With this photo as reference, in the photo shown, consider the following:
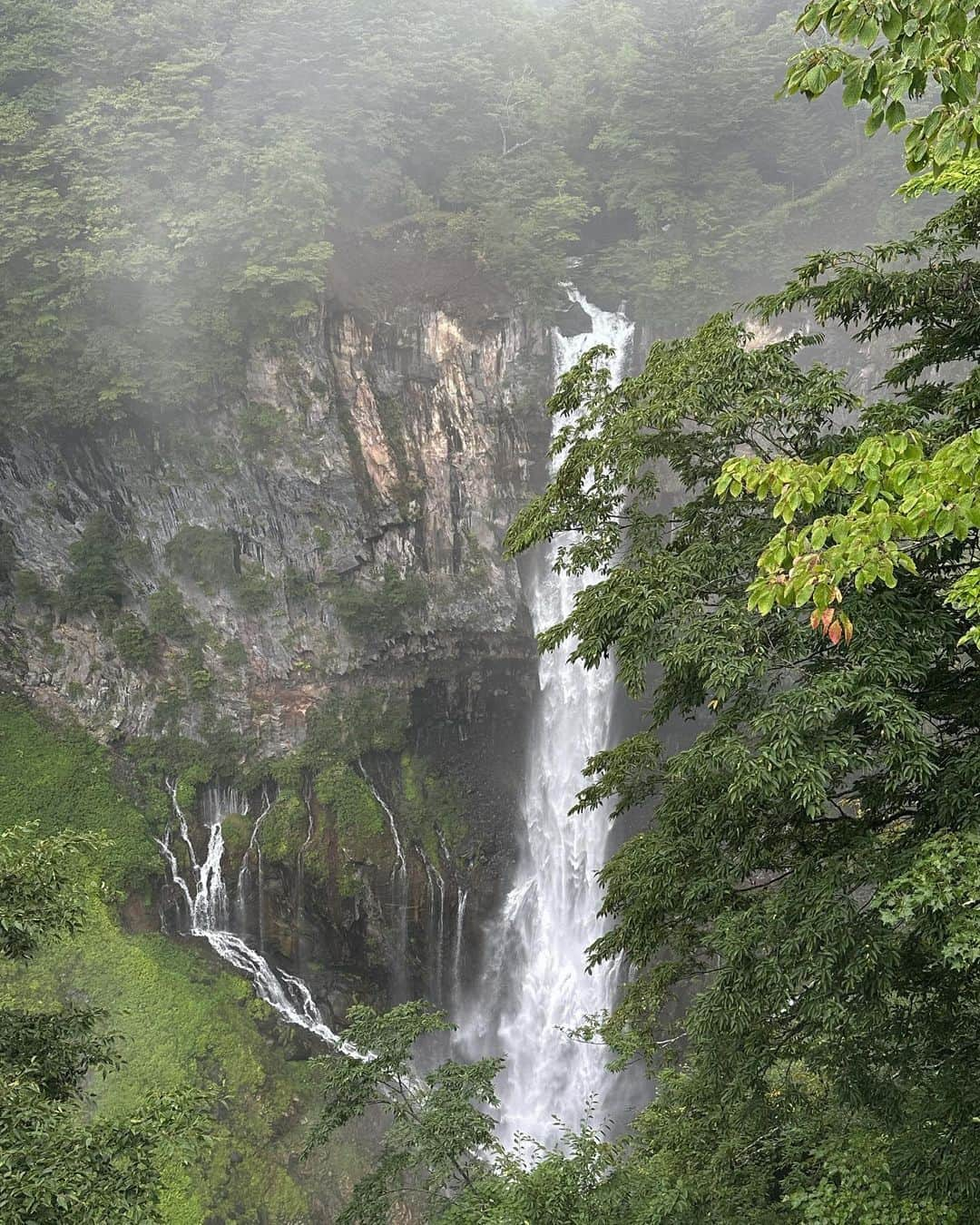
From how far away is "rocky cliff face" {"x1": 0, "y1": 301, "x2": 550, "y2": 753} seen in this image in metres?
16.8

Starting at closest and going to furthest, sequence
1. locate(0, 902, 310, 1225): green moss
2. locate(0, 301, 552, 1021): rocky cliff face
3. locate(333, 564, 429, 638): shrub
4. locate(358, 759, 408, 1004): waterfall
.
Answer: locate(0, 902, 310, 1225): green moss
locate(0, 301, 552, 1021): rocky cliff face
locate(358, 759, 408, 1004): waterfall
locate(333, 564, 429, 638): shrub

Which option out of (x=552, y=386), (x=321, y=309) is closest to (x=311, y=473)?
(x=321, y=309)

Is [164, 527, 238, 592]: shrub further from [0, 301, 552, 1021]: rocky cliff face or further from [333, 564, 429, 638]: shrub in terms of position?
[333, 564, 429, 638]: shrub

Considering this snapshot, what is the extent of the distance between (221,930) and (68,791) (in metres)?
3.94

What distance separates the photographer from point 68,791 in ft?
53.8

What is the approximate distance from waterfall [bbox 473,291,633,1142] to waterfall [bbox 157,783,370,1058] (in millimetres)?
3213

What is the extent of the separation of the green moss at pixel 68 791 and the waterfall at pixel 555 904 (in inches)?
282

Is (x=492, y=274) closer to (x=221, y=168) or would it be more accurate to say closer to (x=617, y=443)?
(x=221, y=168)

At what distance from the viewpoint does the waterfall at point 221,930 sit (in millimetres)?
16266

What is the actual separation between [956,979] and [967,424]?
286cm

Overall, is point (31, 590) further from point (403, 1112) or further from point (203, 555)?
point (403, 1112)

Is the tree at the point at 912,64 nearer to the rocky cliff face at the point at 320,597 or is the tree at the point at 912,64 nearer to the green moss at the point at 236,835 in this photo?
the rocky cliff face at the point at 320,597

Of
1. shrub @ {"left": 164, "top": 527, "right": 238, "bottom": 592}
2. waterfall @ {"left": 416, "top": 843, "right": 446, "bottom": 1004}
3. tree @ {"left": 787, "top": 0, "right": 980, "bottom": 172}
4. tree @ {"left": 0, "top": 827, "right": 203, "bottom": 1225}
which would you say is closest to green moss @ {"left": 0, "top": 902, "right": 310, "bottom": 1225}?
waterfall @ {"left": 416, "top": 843, "right": 446, "bottom": 1004}

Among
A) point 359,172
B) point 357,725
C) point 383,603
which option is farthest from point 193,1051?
point 359,172
